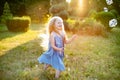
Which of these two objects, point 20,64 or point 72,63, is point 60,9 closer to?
point 72,63

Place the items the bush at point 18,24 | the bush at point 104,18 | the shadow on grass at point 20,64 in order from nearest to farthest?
the shadow on grass at point 20,64 < the bush at point 104,18 < the bush at point 18,24

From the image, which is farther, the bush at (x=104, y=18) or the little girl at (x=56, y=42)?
the bush at (x=104, y=18)

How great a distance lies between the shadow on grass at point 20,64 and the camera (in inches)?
292

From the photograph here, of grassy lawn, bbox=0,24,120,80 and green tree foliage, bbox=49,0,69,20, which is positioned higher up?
green tree foliage, bbox=49,0,69,20

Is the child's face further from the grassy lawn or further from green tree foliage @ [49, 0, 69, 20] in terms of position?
green tree foliage @ [49, 0, 69, 20]

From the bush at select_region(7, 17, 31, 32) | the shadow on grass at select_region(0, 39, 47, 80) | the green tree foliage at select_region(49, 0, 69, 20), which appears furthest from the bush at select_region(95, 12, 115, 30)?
the shadow on grass at select_region(0, 39, 47, 80)

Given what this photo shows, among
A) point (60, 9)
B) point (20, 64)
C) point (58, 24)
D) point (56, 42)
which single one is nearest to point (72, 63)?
point (20, 64)

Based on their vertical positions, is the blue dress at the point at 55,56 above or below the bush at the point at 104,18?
above

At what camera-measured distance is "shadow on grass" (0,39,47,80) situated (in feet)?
24.4

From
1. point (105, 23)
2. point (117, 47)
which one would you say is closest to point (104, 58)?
point (117, 47)

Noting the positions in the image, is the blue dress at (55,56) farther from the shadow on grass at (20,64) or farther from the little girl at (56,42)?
the shadow on grass at (20,64)

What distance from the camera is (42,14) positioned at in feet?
96.9

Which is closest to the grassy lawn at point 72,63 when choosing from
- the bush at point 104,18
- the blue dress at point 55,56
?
the blue dress at point 55,56

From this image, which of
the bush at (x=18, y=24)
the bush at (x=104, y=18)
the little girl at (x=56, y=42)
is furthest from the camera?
the bush at (x=18, y=24)
